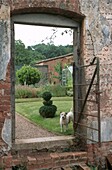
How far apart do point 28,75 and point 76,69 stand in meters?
13.2

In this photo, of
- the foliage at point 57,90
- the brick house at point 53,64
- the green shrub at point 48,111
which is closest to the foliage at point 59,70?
the brick house at point 53,64

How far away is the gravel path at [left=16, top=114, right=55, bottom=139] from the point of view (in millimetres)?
7127

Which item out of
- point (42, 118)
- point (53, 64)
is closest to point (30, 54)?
point (53, 64)

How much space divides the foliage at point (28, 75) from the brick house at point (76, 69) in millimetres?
13168

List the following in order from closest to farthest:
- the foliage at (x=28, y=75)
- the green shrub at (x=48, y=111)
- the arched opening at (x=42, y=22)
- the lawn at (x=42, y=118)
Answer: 1. the arched opening at (x=42, y=22)
2. the lawn at (x=42, y=118)
3. the green shrub at (x=48, y=111)
4. the foliage at (x=28, y=75)

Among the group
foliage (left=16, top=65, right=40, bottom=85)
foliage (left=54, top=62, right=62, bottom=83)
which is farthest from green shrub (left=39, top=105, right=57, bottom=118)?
foliage (left=54, top=62, right=62, bottom=83)

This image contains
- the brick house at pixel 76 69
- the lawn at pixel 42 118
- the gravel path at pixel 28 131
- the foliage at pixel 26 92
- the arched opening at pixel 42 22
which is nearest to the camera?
the brick house at pixel 76 69

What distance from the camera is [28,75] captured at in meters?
18.2

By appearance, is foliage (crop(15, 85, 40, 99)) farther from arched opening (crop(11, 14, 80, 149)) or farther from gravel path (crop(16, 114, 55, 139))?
arched opening (crop(11, 14, 80, 149))

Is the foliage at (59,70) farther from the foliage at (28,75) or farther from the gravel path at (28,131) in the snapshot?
the gravel path at (28,131)

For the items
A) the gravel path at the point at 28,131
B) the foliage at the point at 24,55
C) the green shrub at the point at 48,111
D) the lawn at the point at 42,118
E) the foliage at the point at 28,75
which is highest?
the foliage at the point at 24,55

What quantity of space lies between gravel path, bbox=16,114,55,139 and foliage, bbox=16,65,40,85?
893 centimetres

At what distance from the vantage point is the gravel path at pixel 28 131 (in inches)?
281

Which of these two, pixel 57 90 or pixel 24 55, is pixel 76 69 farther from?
pixel 24 55
